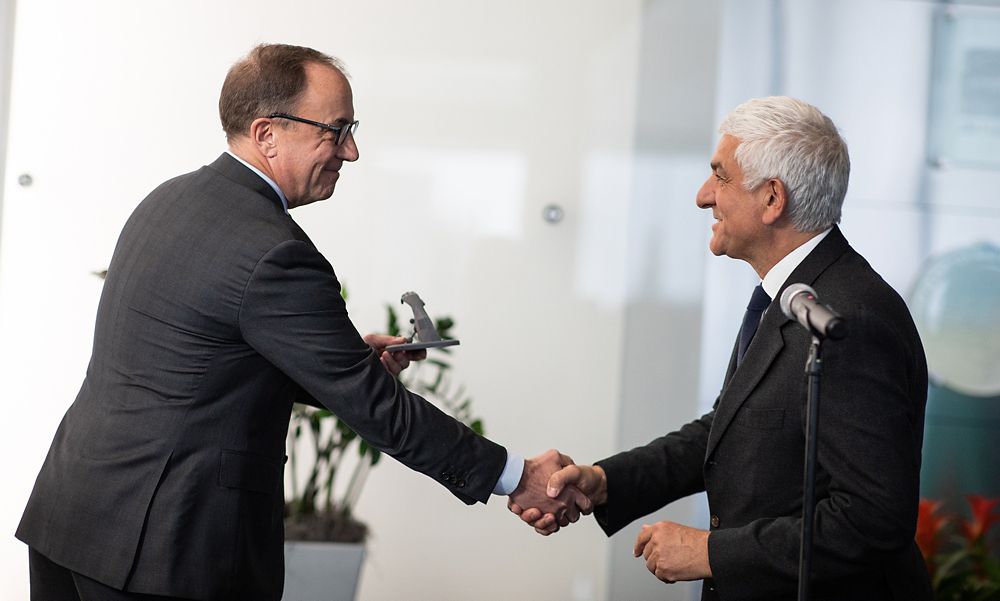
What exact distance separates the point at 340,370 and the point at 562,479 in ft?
2.00

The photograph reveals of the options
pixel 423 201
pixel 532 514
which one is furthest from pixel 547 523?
pixel 423 201

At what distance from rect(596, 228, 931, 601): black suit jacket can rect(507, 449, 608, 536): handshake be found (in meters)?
0.40

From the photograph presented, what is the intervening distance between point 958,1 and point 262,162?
103 inches

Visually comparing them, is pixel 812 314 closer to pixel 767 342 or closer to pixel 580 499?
pixel 767 342

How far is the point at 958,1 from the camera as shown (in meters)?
3.58

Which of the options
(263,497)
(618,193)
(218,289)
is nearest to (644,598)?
(618,193)

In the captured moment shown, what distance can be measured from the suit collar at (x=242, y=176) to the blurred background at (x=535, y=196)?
1.76 metres

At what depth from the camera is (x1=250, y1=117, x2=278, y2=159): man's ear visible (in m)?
2.02

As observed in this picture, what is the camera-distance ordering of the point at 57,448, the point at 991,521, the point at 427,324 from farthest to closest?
1. the point at 991,521
2. the point at 427,324
3. the point at 57,448

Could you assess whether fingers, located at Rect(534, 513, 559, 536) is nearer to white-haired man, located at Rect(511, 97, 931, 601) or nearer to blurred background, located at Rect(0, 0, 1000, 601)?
white-haired man, located at Rect(511, 97, 931, 601)

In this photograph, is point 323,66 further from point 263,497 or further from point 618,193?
point 618,193

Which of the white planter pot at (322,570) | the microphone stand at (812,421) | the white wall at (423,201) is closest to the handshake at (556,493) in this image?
the microphone stand at (812,421)

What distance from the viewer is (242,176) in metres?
1.96

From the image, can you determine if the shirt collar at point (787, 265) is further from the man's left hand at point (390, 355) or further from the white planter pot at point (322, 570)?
the white planter pot at point (322, 570)
